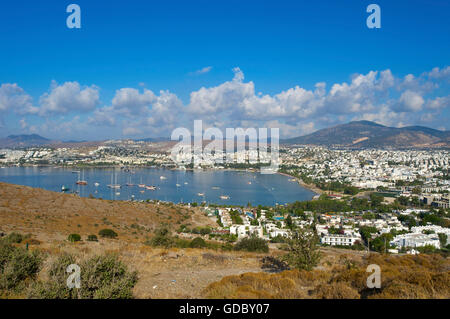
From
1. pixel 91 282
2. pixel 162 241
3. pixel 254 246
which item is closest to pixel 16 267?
pixel 91 282

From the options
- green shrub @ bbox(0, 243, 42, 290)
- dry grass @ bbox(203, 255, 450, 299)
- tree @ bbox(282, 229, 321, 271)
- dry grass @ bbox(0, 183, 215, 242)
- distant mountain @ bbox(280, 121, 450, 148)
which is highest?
distant mountain @ bbox(280, 121, 450, 148)

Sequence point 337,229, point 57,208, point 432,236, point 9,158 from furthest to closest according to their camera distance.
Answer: point 9,158 < point 337,229 < point 432,236 < point 57,208

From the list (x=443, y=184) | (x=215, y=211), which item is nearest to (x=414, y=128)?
(x=443, y=184)

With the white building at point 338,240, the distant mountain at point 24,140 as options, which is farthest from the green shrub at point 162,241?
the distant mountain at point 24,140

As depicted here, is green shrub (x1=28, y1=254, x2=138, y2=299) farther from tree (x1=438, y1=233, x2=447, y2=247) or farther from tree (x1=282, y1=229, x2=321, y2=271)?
tree (x1=438, y1=233, x2=447, y2=247)

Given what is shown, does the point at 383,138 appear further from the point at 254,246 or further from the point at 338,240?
the point at 254,246

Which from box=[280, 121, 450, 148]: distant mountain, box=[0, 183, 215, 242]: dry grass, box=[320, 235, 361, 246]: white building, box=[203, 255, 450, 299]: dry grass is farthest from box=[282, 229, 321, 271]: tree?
box=[280, 121, 450, 148]: distant mountain
